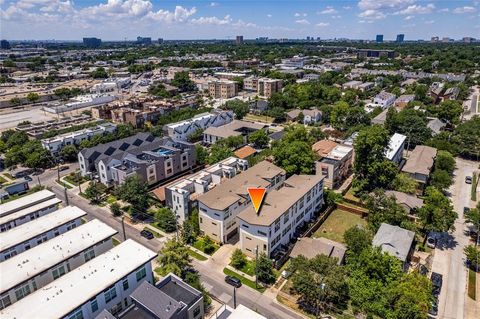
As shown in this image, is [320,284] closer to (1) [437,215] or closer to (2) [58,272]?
(1) [437,215]

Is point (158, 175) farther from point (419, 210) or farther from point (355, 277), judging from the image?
point (419, 210)

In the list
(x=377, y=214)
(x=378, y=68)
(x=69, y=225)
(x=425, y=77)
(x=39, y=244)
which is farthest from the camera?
(x=378, y=68)

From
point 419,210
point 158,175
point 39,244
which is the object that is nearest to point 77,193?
point 158,175

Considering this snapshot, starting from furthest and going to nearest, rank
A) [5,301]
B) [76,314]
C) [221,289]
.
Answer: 1. [221,289]
2. [5,301]
3. [76,314]

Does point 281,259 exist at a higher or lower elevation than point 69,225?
lower

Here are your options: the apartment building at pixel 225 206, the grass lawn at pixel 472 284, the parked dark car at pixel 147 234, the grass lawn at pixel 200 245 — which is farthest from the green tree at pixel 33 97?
the grass lawn at pixel 472 284

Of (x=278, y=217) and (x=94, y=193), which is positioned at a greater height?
(x=278, y=217)

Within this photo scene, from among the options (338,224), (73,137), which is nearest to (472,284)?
(338,224)

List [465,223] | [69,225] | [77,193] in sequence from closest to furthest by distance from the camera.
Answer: [69,225] < [465,223] < [77,193]

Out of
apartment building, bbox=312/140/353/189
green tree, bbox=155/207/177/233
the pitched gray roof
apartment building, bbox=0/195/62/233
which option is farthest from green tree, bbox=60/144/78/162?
the pitched gray roof
